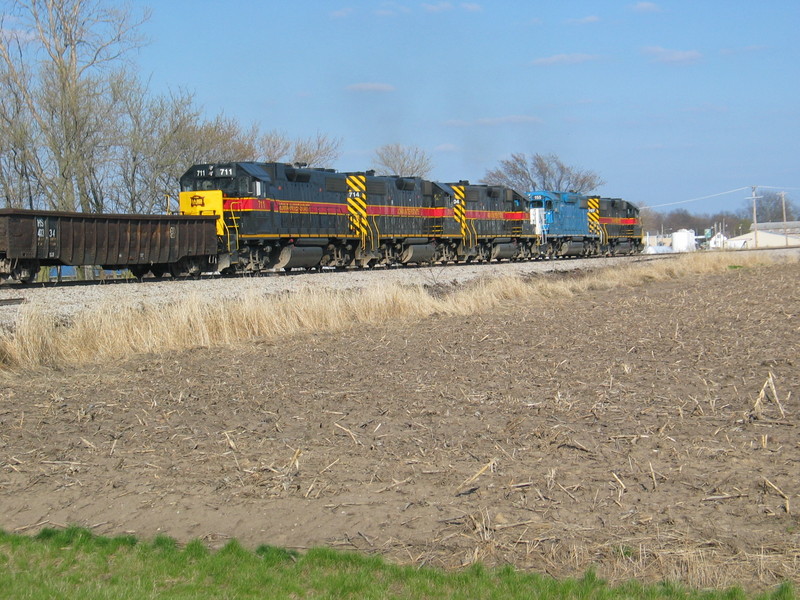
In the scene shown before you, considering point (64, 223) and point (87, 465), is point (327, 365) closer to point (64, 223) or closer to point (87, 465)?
point (87, 465)

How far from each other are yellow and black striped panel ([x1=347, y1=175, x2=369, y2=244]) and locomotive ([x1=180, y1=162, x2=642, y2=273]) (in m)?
0.04

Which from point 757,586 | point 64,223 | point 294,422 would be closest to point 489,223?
point 64,223

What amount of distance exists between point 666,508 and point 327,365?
5.26 m

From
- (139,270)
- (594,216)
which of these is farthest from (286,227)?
(594,216)

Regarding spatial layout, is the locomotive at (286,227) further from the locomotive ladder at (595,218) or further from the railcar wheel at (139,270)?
the locomotive ladder at (595,218)

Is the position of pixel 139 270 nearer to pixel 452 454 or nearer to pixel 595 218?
pixel 452 454

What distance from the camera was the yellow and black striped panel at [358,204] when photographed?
1169 inches

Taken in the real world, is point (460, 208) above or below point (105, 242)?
above

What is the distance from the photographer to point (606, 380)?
25.5 ft

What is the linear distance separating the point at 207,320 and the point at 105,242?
10571mm

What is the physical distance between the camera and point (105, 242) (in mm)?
21547

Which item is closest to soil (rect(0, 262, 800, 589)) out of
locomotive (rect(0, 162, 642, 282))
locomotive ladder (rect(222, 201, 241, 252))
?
locomotive (rect(0, 162, 642, 282))

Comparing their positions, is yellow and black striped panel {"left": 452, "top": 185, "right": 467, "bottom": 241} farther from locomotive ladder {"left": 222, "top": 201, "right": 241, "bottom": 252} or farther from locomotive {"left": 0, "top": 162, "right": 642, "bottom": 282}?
locomotive ladder {"left": 222, "top": 201, "right": 241, "bottom": 252}

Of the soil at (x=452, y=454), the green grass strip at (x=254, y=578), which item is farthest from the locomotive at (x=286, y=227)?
the green grass strip at (x=254, y=578)
